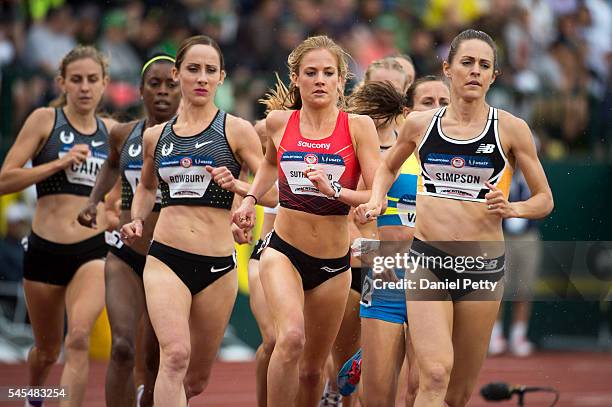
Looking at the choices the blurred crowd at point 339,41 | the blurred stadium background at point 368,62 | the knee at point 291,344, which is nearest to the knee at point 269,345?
the knee at point 291,344

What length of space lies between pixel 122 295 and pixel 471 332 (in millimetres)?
2761

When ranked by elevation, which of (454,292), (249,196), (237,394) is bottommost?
(237,394)

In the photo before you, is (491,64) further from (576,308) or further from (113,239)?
(576,308)

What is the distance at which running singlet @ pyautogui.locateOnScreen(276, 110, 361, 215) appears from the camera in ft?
26.3

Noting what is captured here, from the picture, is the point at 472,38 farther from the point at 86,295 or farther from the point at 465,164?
the point at 86,295

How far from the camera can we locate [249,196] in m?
8.05

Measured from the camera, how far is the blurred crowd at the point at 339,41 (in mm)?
15086

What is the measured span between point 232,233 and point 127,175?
4.06 feet

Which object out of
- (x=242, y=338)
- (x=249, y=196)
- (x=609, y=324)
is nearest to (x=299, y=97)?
(x=249, y=196)

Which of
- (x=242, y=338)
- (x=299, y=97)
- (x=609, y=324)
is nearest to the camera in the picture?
(x=299, y=97)

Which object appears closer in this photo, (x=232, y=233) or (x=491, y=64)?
(x=491, y=64)

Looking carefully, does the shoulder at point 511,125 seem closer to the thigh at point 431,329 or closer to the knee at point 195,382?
the thigh at point 431,329

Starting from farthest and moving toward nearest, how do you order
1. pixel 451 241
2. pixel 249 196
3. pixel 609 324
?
pixel 609 324, pixel 249 196, pixel 451 241

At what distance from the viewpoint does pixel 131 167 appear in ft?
30.1
